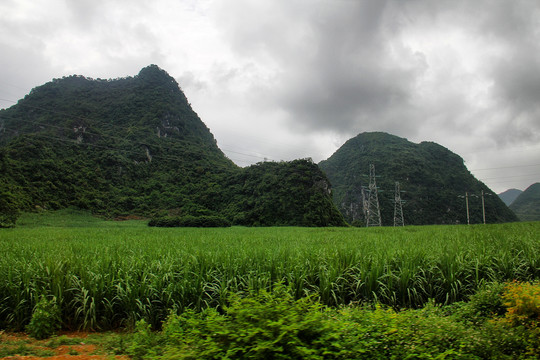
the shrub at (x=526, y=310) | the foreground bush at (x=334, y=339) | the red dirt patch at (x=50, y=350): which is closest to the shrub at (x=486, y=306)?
the shrub at (x=526, y=310)

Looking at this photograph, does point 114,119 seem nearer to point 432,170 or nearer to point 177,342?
point 177,342

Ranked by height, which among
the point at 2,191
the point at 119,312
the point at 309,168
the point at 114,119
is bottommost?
the point at 119,312

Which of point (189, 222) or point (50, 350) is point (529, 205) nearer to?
point (189, 222)

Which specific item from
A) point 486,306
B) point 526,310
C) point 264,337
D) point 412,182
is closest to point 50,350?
point 264,337

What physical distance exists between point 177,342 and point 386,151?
92255 millimetres

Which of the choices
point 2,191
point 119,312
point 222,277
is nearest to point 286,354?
point 222,277

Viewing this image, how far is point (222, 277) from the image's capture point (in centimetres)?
477

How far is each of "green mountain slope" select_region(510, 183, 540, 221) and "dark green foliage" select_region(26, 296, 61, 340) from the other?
89.3 m

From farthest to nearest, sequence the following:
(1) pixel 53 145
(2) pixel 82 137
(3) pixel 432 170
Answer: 1. (3) pixel 432 170
2. (2) pixel 82 137
3. (1) pixel 53 145

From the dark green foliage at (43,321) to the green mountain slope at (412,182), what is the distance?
56977 mm

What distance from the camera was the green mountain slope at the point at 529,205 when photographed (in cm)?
6778

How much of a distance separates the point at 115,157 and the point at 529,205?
366 ft

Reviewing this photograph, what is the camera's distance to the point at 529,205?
8031 cm

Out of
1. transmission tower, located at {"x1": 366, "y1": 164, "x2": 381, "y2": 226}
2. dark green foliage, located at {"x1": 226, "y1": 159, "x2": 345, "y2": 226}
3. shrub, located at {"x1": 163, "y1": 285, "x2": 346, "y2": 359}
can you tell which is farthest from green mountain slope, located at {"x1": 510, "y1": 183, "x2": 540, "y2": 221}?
shrub, located at {"x1": 163, "y1": 285, "x2": 346, "y2": 359}
